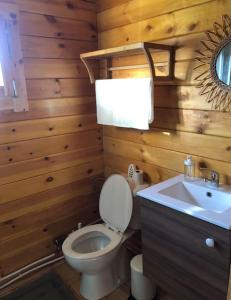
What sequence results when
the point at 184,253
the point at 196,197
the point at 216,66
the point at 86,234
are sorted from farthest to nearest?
the point at 86,234 → the point at 196,197 → the point at 216,66 → the point at 184,253

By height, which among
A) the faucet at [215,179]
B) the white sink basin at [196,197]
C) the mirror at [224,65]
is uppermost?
the mirror at [224,65]

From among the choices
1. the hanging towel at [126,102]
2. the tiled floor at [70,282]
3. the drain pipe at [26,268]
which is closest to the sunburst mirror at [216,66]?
the hanging towel at [126,102]

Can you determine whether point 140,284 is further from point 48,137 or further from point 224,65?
point 224,65

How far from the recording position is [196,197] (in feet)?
5.01

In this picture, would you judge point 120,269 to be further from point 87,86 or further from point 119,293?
point 87,86

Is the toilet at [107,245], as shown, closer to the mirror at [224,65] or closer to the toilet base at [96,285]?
the toilet base at [96,285]

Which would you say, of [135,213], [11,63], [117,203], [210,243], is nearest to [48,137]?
[11,63]

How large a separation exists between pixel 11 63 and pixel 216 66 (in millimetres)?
1283

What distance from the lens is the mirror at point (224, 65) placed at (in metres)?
1.34

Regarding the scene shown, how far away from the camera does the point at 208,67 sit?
4.72ft

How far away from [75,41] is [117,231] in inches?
58.1

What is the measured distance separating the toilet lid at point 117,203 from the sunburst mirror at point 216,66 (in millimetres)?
807

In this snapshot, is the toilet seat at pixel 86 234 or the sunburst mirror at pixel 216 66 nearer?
the sunburst mirror at pixel 216 66

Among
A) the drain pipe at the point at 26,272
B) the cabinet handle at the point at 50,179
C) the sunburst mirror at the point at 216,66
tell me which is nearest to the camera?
A: the sunburst mirror at the point at 216,66
